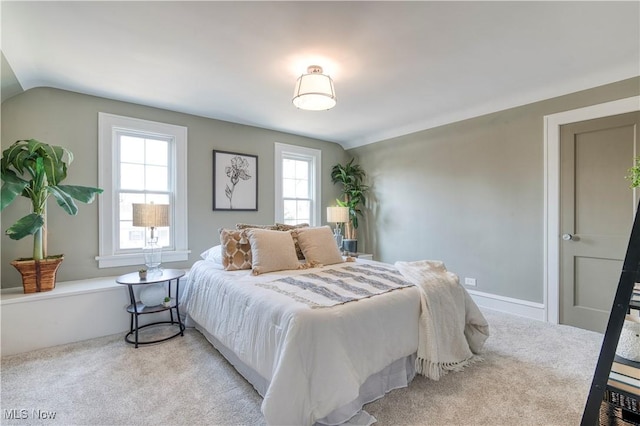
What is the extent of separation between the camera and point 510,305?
340cm

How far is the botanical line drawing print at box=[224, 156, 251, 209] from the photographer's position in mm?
4078

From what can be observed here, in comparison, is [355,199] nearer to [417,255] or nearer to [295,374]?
[417,255]

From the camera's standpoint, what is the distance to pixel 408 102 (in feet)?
11.3

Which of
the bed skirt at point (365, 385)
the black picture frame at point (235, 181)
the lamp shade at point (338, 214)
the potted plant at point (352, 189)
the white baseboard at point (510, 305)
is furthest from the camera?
the potted plant at point (352, 189)

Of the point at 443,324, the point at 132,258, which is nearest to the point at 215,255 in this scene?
the point at 132,258

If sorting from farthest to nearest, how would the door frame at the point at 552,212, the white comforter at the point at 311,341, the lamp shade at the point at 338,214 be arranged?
the lamp shade at the point at 338,214
the door frame at the point at 552,212
the white comforter at the point at 311,341

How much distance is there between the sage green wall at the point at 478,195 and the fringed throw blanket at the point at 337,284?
1.65m

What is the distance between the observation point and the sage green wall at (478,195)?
3223 millimetres

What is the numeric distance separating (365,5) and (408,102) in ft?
5.92

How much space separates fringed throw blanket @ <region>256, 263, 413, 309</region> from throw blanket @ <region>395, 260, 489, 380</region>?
0.15 m

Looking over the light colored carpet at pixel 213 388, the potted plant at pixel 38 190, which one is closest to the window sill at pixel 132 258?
the potted plant at pixel 38 190

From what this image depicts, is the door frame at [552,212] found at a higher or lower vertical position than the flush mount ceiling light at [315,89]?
lower

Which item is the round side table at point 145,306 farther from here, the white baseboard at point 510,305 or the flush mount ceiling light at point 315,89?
the white baseboard at point 510,305

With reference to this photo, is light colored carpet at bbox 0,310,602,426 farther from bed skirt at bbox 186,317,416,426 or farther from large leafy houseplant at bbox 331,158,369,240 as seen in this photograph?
large leafy houseplant at bbox 331,158,369,240
